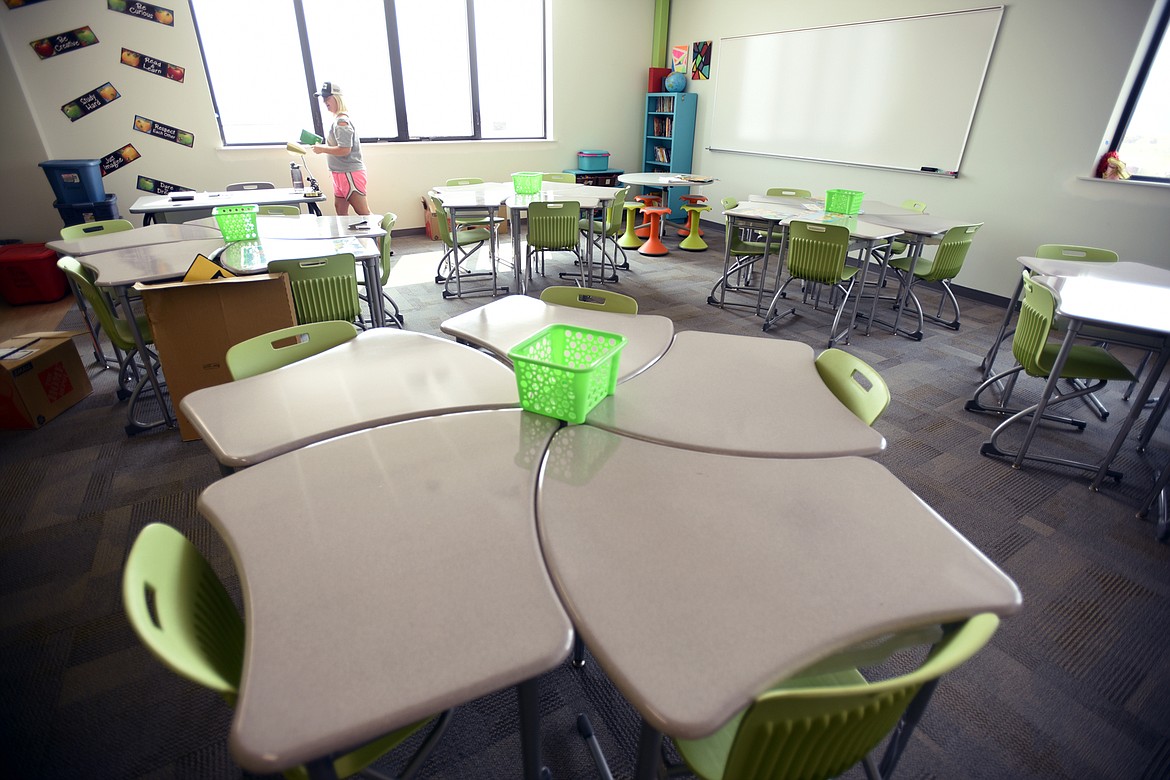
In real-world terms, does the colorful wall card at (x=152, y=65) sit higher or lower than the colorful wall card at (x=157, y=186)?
higher

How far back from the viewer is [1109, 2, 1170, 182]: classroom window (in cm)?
377

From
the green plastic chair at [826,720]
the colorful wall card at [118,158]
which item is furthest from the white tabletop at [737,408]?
the colorful wall card at [118,158]

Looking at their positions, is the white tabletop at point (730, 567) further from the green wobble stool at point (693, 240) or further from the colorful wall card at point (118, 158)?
the colorful wall card at point (118, 158)

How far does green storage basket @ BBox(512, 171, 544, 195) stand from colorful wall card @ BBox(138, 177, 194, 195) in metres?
3.67

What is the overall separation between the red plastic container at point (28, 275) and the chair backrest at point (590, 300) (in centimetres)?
480

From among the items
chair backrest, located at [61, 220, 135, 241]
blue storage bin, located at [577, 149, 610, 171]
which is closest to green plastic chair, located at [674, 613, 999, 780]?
chair backrest, located at [61, 220, 135, 241]

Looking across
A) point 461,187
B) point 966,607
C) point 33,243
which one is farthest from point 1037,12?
point 33,243

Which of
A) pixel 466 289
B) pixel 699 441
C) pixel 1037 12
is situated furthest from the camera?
pixel 466 289

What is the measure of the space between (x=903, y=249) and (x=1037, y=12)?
6.13 feet

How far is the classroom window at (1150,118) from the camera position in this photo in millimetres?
3770

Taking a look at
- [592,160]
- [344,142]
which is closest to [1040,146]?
[592,160]

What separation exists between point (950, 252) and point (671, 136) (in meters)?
4.59

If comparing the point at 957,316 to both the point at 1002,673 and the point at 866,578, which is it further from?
the point at 866,578

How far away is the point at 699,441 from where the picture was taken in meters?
1.31
